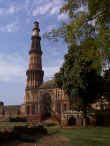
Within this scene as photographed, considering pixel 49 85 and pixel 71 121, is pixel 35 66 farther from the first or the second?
pixel 71 121

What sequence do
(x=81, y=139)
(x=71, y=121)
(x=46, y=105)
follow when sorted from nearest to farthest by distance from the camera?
(x=81, y=139), (x=71, y=121), (x=46, y=105)

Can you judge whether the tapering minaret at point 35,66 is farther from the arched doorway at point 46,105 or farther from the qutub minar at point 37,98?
the arched doorway at point 46,105

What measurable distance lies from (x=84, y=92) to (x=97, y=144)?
13.2 meters

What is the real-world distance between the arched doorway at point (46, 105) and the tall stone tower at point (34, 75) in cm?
144

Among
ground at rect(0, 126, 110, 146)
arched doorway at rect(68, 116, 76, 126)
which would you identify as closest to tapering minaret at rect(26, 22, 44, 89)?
arched doorway at rect(68, 116, 76, 126)

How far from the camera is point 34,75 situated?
52156 millimetres

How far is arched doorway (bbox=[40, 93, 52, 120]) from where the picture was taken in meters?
44.7

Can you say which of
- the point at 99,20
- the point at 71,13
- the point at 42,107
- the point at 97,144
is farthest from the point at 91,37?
the point at 42,107

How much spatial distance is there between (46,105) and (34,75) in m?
10.4

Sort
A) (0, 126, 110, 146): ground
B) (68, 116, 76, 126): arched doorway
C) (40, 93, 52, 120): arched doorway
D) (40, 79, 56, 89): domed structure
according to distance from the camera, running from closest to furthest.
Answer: (0, 126, 110, 146): ground
(68, 116, 76, 126): arched doorway
(40, 93, 52, 120): arched doorway
(40, 79, 56, 89): domed structure

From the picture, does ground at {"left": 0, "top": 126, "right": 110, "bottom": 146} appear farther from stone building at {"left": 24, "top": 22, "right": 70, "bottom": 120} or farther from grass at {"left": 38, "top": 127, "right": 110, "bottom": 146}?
stone building at {"left": 24, "top": 22, "right": 70, "bottom": 120}

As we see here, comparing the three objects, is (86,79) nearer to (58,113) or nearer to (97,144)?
(97,144)

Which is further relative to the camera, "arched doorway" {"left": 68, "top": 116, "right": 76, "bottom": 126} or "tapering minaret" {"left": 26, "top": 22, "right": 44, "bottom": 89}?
"tapering minaret" {"left": 26, "top": 22, "right": 44, "bottom": 89}

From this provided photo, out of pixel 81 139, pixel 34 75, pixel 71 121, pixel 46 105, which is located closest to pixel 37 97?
pixel 46 105
